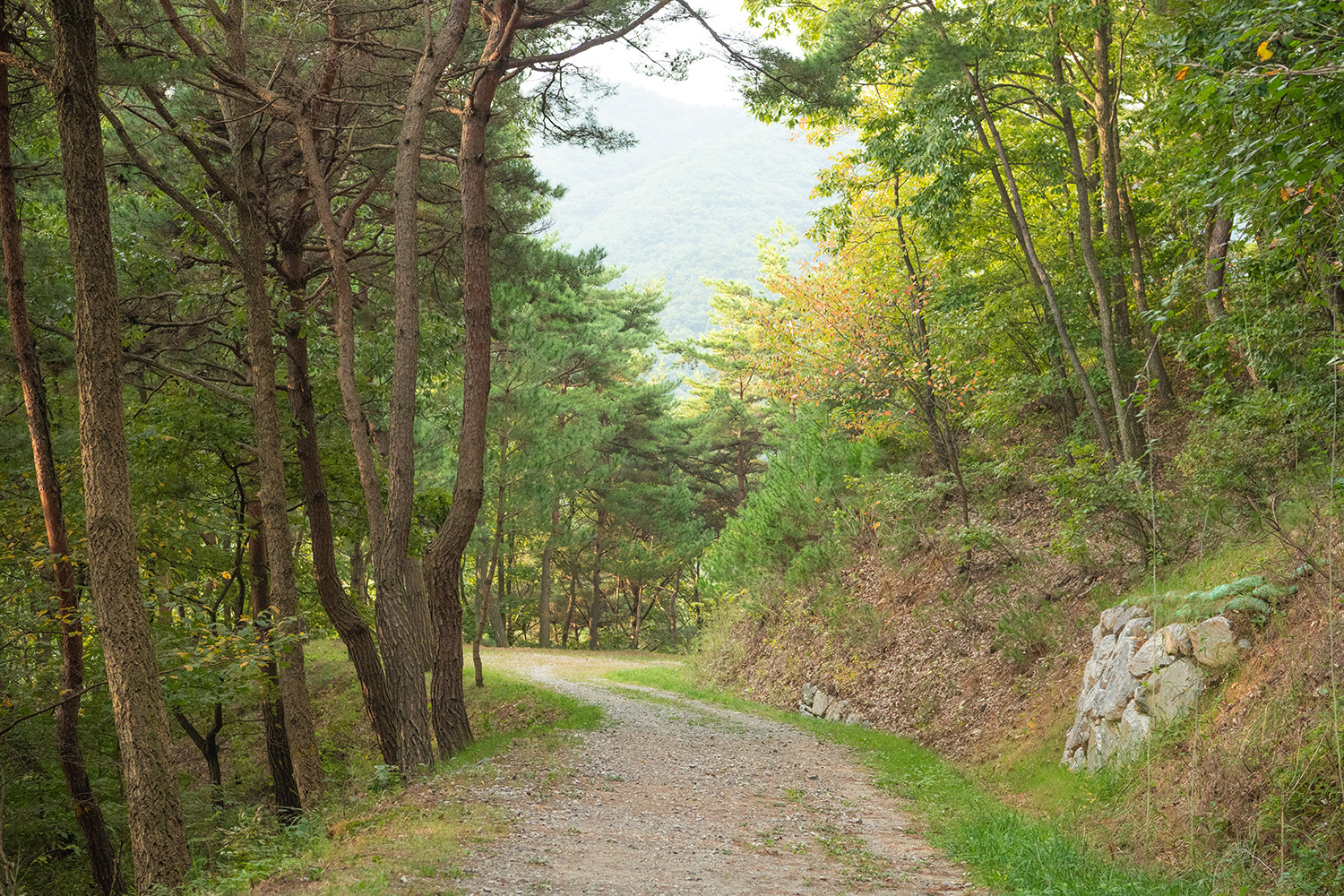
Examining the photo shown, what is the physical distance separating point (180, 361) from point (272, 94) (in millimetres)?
5247

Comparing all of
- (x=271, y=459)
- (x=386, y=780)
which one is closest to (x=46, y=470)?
(x=271, y=459)

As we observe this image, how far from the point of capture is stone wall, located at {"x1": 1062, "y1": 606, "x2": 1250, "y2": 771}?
6039 mm

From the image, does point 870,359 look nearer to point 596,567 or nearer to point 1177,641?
point 1177,641

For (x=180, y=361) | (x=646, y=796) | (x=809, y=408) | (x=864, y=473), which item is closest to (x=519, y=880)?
(x=646, y=796)

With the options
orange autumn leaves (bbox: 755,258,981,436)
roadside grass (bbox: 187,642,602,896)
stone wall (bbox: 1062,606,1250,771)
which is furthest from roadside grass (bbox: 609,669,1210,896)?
orange autumn leaves (bbox: 755,258,981,436)

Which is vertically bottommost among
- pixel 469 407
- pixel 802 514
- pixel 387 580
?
pixel 387 580

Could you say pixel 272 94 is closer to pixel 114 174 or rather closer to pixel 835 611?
pixel 114 174

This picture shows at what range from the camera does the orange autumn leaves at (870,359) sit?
13250 mm

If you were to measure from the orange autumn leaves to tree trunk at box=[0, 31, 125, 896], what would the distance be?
1070cm

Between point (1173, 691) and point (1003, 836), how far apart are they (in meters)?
1.69

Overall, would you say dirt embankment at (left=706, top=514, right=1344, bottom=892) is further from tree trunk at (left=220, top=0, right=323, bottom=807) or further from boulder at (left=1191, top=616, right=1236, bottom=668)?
tree trunk at (left=220, top=0, right=323, bottom=807)

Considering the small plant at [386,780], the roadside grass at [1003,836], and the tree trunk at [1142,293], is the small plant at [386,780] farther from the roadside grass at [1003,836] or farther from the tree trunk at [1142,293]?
the tree trunk at [1142,293]

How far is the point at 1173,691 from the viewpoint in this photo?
6195 millimetres

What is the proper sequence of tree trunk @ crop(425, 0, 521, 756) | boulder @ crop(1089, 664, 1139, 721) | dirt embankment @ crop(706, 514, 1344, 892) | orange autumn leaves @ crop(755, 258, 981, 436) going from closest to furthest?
dirt embankment @ crop(706, 514, 1344, 892), boulder @ crop(1089, 664, 1139, 721), tree trunk @ crop(425, 0, 521, 756), orange autumn leaves @ crop(755, 258, 981, 436)
